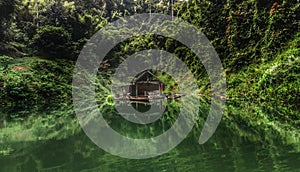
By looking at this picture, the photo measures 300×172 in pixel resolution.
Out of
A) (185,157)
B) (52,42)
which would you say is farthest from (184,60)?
(185,157)

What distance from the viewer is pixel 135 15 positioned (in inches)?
1795

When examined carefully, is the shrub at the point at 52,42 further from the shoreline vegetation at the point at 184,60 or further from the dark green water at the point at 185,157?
the dark green water at the point at 185,157

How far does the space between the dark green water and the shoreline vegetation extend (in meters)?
0.95

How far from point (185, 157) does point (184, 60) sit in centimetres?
2607

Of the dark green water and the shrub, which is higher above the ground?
the shrub

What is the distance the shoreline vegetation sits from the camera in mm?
12484

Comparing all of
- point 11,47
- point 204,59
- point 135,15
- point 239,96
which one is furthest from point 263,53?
point 135,15

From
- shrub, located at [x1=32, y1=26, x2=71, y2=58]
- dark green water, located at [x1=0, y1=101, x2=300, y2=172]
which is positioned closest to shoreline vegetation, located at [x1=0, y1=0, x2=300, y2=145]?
shrub, located at [x1=32, y1=26, x2=71, y2=58]

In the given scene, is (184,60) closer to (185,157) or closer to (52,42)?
(52,42)

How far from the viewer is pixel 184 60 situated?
32.4 metres

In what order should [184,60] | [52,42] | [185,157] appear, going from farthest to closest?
[184,60] → [52,42] → [185,157]

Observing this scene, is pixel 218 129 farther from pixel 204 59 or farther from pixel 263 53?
pixel 204 59

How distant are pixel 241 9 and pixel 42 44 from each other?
1807cm

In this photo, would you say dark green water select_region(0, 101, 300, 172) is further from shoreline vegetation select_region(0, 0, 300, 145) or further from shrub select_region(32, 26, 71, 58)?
shrub select_region(32, 26, 71, 58)
